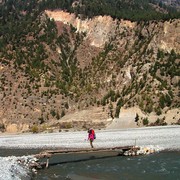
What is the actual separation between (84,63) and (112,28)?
1588 cm

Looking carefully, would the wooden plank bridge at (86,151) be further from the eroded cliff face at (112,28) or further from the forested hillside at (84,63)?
the eroded cliff face at (112,28)

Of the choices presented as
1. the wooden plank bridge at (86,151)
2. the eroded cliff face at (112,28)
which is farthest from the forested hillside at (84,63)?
the wooden plank bridge at (86,151)

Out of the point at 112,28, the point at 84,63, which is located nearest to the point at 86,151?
the point at 84,63

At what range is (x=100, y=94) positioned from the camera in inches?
4852

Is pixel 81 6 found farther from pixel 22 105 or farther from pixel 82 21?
pixel 22 105

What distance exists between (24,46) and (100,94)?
33025mm

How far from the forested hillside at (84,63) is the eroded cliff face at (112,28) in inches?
10.9

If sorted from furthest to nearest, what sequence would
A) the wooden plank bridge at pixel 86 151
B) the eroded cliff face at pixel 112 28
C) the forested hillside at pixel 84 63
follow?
the eroded cliff face at pixel 112 28 < the forested hillside at pixel 84 63 < the wooden plank bridge at pixel 86 151

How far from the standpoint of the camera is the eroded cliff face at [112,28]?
121062mm

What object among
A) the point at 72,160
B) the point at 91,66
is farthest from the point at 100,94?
the point at 72,160

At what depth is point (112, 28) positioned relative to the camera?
143000 millimetres

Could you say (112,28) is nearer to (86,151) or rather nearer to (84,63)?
(84,63)

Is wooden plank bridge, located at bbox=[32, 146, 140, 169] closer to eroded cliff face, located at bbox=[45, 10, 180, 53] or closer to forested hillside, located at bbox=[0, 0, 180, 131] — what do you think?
forested hillside, located at bbox=[0, 0, 180, 131]

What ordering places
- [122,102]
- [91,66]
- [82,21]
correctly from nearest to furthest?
[122,102]
[91,66]
[82,21]
